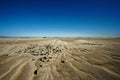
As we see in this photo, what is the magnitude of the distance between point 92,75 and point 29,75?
193 centimetres

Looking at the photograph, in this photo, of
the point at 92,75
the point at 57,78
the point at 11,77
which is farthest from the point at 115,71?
the point at 11,77

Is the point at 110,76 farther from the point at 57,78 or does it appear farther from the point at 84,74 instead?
the point at 57,78

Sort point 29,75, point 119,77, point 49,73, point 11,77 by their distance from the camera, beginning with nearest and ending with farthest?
point 119,77, point 11,77, point 29,75, point 49,73

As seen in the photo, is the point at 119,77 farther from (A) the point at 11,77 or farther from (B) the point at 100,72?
(A) the point at 11,77

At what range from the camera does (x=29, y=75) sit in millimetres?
2898

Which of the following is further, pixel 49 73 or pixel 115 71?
pixel 49 73

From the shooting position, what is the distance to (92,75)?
2766 millimetres

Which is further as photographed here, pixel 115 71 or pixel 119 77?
pixel 115 71

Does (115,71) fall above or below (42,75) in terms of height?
above

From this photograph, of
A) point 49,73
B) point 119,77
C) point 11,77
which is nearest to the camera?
point 119,77

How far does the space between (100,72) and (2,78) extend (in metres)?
2.95

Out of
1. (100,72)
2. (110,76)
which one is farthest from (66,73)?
(110,76)

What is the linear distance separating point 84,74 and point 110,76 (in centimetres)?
72

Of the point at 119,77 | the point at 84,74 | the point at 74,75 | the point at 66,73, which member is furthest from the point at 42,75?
the point at 119,77
